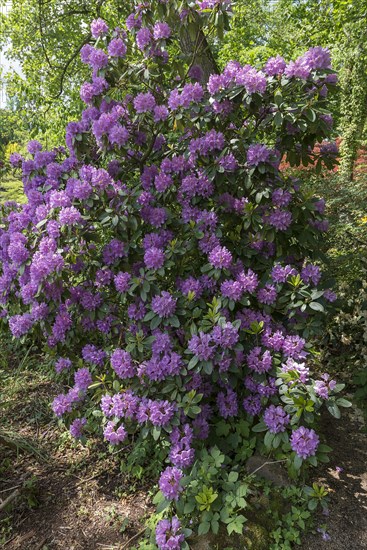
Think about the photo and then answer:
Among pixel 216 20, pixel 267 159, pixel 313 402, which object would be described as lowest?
pixel 313 402

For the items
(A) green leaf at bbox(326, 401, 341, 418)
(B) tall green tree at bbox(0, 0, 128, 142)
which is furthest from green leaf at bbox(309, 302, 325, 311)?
(B) tall green tree at bbox(0, 0, 128, 142)

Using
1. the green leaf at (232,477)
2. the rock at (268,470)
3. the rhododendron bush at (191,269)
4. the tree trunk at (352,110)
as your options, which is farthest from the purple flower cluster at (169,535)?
the tree trunk at (352,110)

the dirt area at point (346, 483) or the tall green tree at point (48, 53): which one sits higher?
the tall green tree at point (48, 53)

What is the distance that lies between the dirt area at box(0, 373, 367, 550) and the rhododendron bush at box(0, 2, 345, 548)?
0.93ft

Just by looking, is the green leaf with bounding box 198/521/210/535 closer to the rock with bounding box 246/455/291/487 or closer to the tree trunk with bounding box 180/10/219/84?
the rock with bounding box 246/455/291/487

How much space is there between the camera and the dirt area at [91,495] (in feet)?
6.26

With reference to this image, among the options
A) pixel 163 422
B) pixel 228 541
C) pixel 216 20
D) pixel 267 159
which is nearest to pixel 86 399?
pixel 163 422

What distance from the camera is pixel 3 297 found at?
250 centimetres

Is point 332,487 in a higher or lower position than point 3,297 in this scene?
lower

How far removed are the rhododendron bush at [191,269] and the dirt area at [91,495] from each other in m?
0.28

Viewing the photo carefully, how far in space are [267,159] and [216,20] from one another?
0.73 metres

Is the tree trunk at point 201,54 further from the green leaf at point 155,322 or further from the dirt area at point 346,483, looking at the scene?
the dirt area at point 346,483

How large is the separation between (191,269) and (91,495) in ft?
4.15

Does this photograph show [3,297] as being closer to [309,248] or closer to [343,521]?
[309,248]
